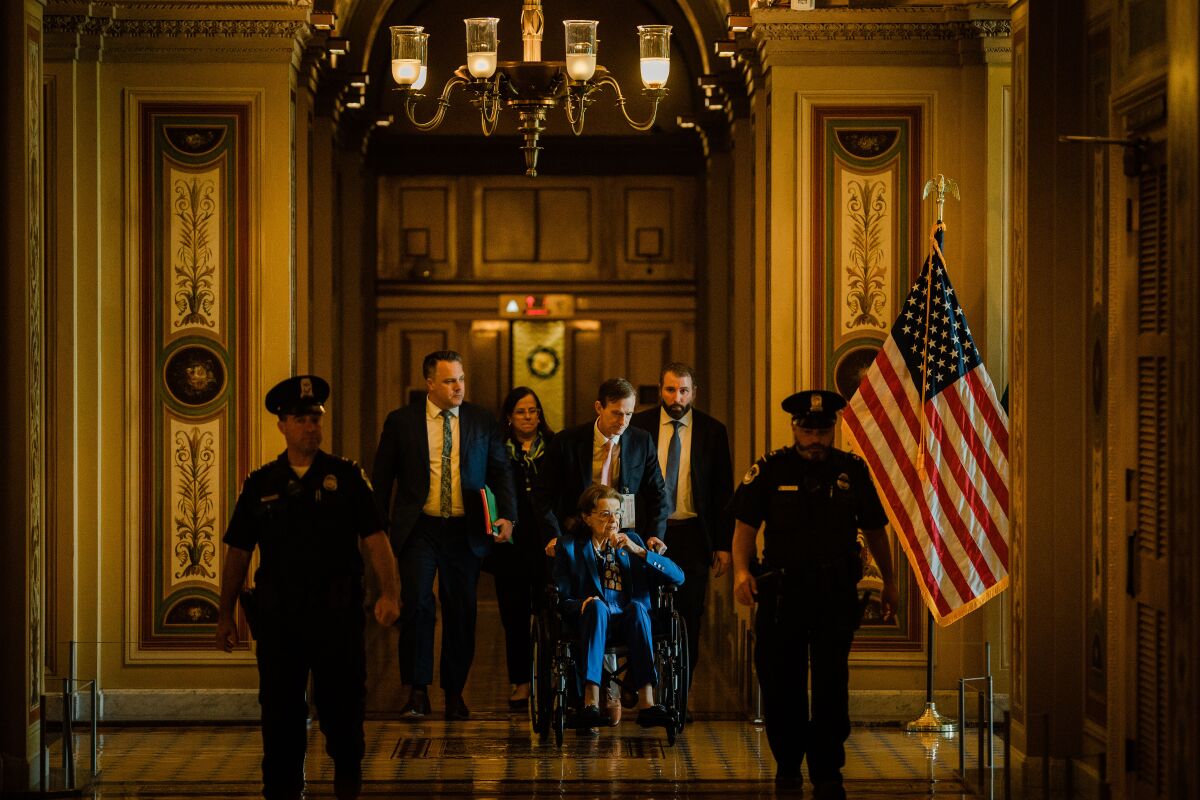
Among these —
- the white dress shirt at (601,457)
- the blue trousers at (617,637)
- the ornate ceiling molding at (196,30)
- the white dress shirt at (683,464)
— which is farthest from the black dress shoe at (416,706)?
the ornate ceiling molding at (196,30)

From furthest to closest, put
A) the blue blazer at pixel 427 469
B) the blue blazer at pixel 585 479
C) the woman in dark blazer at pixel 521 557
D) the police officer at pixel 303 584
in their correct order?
the woman in dark blazer at pixel 521 557, the blue blazer at pixel 427 469, the blue blazer at pixel 585 479, the police officer at pixel 303 584

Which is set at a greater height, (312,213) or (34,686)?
(312,213)

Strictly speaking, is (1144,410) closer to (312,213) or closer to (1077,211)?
(1077,211)

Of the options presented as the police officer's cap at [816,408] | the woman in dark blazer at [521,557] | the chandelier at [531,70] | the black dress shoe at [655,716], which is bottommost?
the black dress shoe at [655,716]

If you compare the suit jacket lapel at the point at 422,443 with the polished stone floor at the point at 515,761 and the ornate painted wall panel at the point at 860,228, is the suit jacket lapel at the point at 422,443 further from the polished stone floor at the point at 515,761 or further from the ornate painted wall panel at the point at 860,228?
the ornate painted wall panel at the point at 860,228

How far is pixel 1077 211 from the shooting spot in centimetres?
647

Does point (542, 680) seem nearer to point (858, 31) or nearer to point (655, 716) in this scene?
point (655, 716)

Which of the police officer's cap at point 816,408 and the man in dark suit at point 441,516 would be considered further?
the man in dark suit at point 441,516

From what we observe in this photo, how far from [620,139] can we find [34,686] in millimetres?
6519

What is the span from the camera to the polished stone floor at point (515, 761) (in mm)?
6660

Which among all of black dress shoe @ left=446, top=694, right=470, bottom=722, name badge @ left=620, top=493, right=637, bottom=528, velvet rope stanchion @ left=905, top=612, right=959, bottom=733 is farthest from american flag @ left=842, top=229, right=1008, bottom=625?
black dress shoe @ left=446, top=694, right=470, bottom=722

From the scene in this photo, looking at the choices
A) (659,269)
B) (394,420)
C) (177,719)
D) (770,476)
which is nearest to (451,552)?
(394,420)

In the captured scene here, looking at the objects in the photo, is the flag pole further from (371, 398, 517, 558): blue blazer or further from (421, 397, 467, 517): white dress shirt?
(421, 397, 467, 517): white dress shirt

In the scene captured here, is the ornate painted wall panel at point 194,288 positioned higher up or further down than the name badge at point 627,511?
higher up
